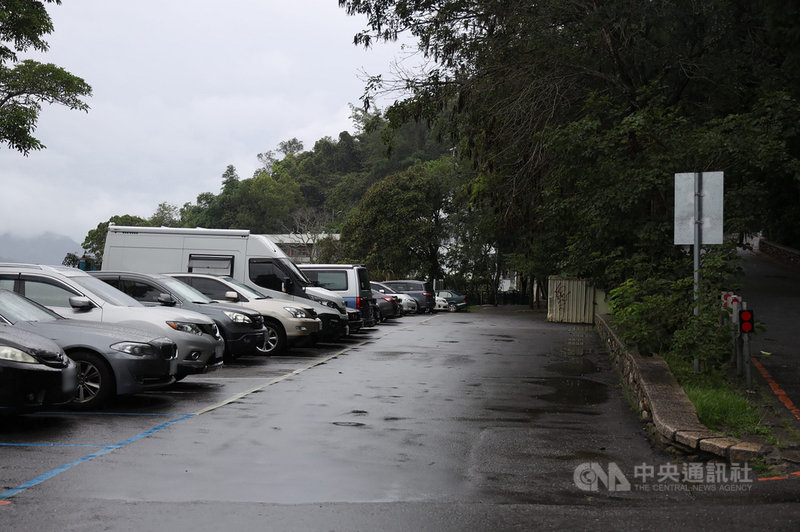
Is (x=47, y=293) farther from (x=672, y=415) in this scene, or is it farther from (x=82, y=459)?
(x=672, y=415)

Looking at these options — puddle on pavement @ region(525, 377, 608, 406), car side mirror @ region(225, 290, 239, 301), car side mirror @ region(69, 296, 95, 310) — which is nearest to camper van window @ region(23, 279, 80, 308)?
car side mirror @ region(69, 296, 95, 310)

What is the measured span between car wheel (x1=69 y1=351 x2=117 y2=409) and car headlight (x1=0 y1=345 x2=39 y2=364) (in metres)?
1.54

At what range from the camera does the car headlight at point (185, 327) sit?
36.5ft

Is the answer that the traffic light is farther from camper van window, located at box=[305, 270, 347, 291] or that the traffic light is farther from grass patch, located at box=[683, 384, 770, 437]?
camper van window, located at box=[305, 270, 347, 291]

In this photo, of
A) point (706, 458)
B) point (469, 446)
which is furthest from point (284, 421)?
point (706, 458)

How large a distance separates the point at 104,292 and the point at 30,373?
11.9ft

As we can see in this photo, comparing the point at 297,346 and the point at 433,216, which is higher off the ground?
the point at 433,216

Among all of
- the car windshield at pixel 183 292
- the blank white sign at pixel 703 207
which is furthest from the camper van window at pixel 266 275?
the blank white sign at pixel 703 207

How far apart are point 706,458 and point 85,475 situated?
16.5ft

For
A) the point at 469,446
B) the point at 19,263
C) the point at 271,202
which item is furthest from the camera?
the point at 271,202

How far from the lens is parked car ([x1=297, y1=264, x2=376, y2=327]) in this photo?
23578 millimetres

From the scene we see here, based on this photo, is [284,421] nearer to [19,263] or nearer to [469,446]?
[469,446]

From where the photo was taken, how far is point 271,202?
9525 cm

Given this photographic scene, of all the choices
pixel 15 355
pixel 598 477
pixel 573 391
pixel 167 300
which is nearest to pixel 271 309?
pixel 167 300
